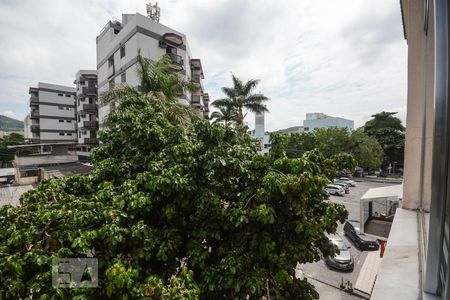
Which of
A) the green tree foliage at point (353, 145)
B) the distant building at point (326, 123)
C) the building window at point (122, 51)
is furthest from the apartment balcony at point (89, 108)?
the distant building at point (326, 123)

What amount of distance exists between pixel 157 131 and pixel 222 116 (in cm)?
1346

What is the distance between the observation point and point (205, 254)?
3.47 m

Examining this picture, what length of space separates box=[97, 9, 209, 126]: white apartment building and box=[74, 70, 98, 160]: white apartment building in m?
7.93

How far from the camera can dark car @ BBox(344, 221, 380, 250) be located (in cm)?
1301

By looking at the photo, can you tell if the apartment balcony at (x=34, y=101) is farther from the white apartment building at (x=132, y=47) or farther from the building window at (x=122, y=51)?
the building window at (x=122, y=51)

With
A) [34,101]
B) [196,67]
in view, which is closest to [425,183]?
[196,67]

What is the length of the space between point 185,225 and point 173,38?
1949cm

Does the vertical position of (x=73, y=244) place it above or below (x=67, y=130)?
below

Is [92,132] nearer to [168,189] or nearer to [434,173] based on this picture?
[168,189]

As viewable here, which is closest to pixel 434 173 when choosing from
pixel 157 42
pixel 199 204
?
pixel 199 204

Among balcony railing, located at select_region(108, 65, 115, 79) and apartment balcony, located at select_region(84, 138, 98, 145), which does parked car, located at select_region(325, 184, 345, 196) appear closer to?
balcony railing, located at select_region(108, 65, 115, 79)

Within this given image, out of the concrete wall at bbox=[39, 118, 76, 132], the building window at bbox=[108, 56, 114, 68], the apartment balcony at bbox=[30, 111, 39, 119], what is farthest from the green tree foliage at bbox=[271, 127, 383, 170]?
the apartment balcony at bbox=[30, 111, 39, 119]

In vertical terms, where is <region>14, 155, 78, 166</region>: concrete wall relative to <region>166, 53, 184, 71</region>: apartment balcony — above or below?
below

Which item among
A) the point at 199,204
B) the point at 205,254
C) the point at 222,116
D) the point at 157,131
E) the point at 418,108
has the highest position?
the point at 222,116
